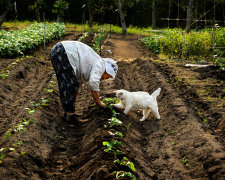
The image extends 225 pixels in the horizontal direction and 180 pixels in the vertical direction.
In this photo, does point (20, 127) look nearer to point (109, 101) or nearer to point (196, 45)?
point (109, 101)

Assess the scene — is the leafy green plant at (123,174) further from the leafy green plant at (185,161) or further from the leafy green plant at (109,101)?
the leafy green plant at (109,101)

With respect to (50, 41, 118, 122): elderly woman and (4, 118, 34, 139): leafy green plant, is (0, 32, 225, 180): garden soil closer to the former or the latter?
(4, 118, 34, 139): leafy green plant

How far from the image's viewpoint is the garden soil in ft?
12.9

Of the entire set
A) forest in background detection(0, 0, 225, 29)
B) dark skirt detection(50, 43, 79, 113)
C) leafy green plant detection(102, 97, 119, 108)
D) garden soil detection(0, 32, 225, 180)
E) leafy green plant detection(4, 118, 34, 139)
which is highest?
forest in background detection(0, 0, 225, 29)

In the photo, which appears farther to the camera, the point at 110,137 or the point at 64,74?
the point at 64,74

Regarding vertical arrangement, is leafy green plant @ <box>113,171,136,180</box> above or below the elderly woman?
below

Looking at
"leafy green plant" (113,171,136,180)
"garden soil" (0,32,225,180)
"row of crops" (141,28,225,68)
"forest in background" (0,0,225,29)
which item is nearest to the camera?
"leafy green plant" (113,171,136,180)

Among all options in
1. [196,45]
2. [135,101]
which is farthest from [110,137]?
[196,45]

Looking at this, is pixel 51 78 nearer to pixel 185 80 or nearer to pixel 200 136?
pixel 185 80

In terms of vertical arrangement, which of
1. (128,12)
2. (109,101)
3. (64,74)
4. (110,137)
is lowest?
(110,137)

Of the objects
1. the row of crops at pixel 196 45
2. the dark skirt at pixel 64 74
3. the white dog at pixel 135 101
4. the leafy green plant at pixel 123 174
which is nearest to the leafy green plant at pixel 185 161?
the leafy green plant at pixel 123 174

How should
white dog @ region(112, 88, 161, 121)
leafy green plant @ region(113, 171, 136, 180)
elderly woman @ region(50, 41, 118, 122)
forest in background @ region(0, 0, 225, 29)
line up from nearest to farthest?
1. leafy green plant @ region(113, 171, 136, 180)
2. elderly woman @ region(50, 41, 118, 122)
3. white dog @ region(112, 88, 161, 121)
4. forest in background @ region(0, 0, 225, 29)

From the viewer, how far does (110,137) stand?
4488 mm

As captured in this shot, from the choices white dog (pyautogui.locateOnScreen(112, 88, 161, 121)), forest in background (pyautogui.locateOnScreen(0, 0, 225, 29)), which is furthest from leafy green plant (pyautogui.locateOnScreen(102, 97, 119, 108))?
forest in background (pyautogui.locateOnScreen(0, 0, 225, 29))
